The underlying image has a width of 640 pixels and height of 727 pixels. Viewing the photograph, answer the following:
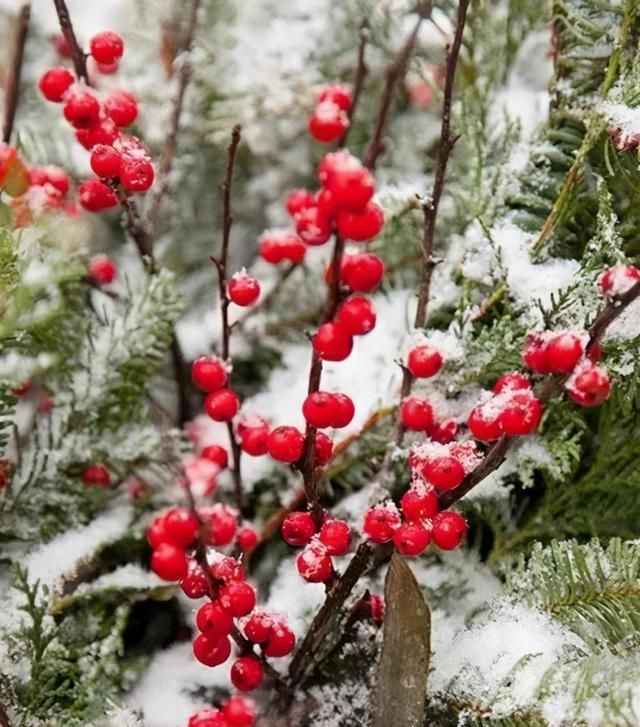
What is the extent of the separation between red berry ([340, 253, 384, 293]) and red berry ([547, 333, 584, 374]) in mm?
87

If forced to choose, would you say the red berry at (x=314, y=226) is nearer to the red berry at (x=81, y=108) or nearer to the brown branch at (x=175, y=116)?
the red berry at (x=81, y=108)

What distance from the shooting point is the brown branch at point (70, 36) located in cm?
55

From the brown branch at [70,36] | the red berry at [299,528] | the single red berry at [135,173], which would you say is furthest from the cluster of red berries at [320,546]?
the brown branch at [70,36]

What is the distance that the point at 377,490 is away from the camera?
22.2 inches

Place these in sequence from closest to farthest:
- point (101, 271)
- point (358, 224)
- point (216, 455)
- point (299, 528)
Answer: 1. point (358, 224)
2. point (299, 528)
3. point (216, 455)
4. point (101, 271)

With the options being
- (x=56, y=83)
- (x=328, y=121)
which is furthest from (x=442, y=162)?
(x=56, y=83)

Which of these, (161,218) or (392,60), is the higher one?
(392,60)

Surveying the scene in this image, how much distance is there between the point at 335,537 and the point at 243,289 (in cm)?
15

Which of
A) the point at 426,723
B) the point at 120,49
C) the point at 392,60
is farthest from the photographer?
the point at 392,60

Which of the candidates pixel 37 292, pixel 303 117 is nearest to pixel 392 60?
pixel 303 117

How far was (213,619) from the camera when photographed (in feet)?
1.47

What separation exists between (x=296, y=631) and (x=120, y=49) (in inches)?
16.1

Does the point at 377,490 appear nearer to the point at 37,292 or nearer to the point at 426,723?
the point at 426,723

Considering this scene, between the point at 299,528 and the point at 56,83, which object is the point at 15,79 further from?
the point at 299,528
